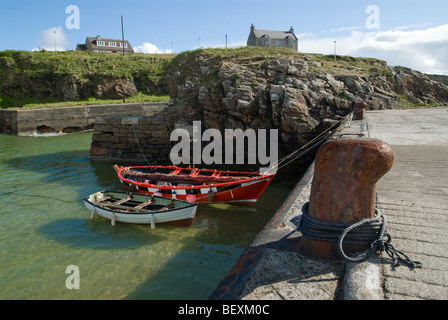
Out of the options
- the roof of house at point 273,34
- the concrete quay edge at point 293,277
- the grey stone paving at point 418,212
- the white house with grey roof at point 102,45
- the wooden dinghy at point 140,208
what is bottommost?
the wooden dinghy at point 140,208

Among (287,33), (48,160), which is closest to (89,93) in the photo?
(48,160)

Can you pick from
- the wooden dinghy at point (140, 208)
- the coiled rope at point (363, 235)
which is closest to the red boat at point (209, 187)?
the wooden dinghy at point (140, 208)

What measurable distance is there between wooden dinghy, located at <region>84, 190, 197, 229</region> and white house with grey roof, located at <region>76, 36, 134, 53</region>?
5889 cm

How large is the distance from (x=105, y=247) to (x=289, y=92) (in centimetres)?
1024

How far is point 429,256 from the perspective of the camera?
2.95 meters

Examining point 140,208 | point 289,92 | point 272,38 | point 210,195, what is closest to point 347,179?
point 140,208

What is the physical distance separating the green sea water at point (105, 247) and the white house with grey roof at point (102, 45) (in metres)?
54.9

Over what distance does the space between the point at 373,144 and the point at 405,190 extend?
7.77ft

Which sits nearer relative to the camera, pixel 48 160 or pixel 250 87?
pixel 250 87

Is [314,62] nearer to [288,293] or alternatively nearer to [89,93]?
[288,293]

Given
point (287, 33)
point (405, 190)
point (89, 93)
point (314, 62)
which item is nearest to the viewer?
point (405, 190)

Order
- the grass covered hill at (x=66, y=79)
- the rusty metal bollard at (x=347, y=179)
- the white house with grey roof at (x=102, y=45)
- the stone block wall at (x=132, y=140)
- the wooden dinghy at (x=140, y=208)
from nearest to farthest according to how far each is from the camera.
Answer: the rusty metal bollard at (x=347, y=179)
the wooden dinghy at (x=140, y=208)
the stone block wall at (x=132, y=140)
the grass covered hill at (x=66, y=79)
the white house with grey roof at (x=102, y=45)

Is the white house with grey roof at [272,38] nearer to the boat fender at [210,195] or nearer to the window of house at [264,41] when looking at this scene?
the window of house at [264,41]

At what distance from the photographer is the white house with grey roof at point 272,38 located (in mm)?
43250
